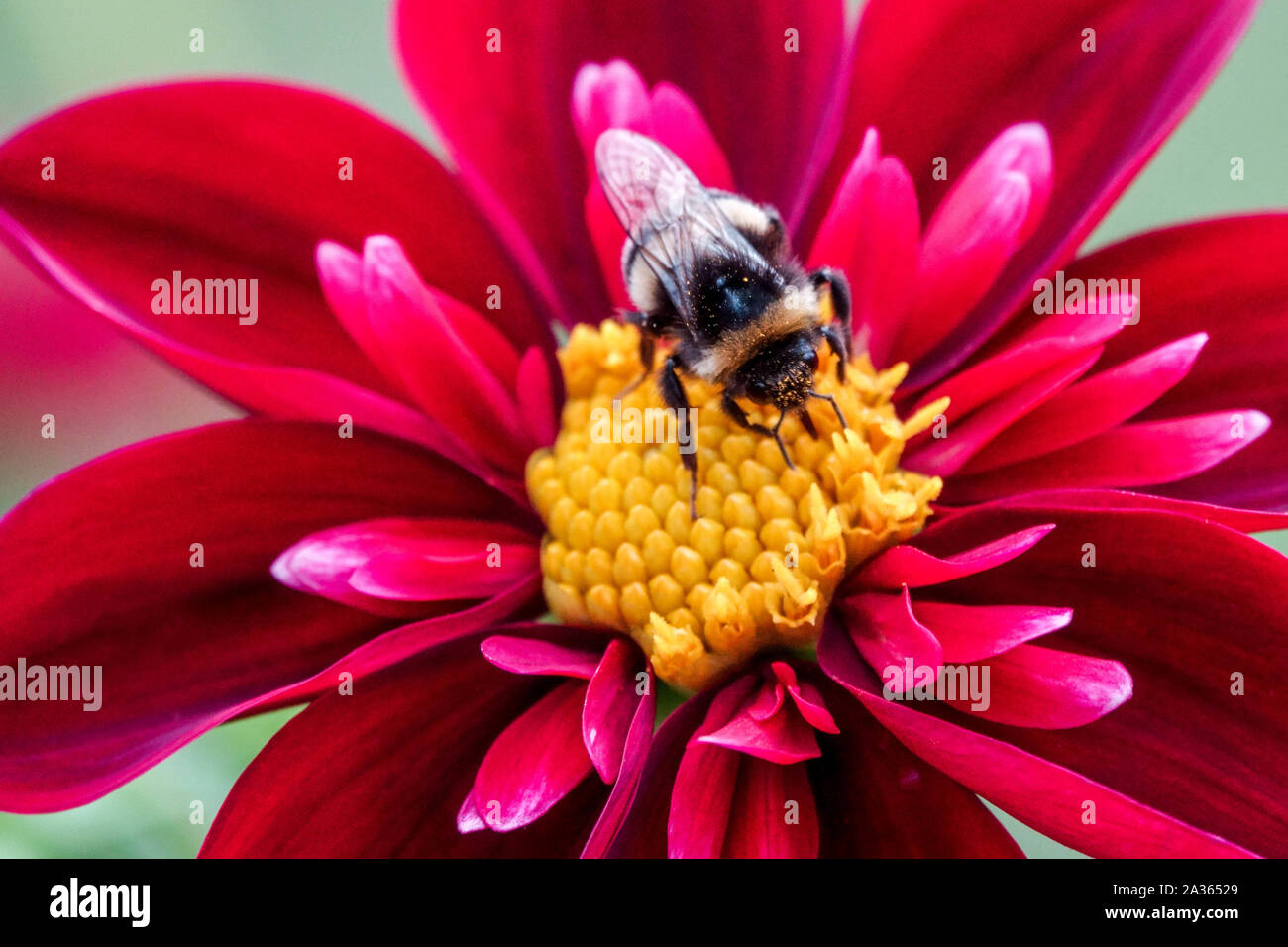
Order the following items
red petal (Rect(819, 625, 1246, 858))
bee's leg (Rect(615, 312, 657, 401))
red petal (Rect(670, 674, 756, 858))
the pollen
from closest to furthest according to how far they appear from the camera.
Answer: red petal (Rect(819, 625, 1246, 858)), red petal (Rect(670, 674, 756, 858)), the pollen, bee's leg (Rect(615, 312, 657, 401))

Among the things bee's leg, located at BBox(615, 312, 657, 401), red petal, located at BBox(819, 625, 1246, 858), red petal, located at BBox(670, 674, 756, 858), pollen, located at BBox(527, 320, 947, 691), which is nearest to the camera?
red petal, located at BBox(819, 625, 1246, 858)

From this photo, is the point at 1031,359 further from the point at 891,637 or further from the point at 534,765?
the point at 534,765

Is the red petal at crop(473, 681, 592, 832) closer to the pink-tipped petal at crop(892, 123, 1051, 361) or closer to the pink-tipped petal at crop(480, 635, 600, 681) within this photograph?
the pink-tipped petal at crop(480, 635, 600, 681)

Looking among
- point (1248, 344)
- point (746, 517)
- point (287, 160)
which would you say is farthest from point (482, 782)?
point (1248, 344)

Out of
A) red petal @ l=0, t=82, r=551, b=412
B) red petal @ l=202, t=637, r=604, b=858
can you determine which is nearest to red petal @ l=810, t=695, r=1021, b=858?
red petal @ l=202, t=637, r=604, b=858

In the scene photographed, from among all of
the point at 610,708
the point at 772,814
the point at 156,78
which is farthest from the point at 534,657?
the point at 156,78
